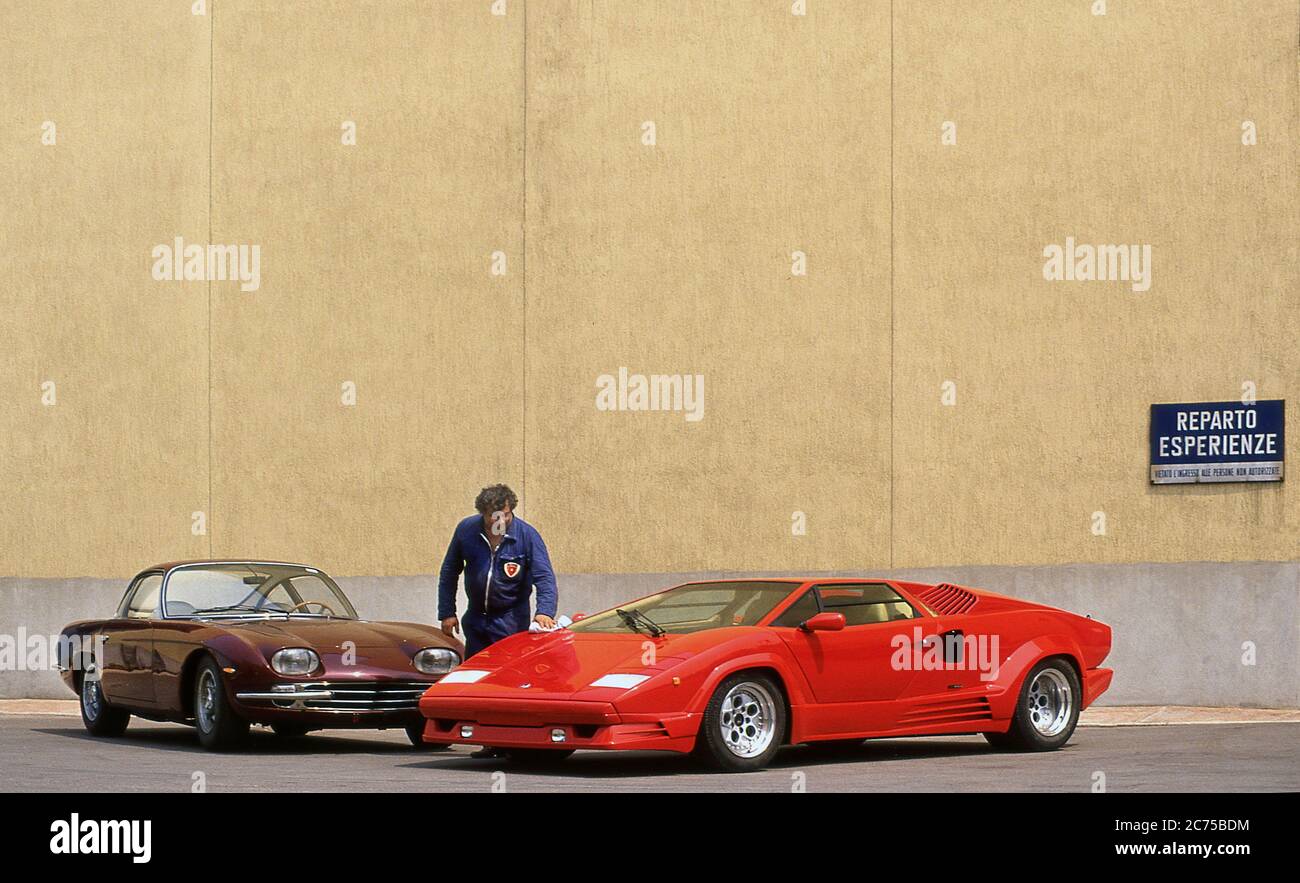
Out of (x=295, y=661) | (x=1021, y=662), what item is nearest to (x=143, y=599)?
(x=295, y=661)

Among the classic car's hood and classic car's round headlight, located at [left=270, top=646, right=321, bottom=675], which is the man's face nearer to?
the classic car's hood

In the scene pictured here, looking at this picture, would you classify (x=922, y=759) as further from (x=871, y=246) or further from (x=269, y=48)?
(x=269, y=48)

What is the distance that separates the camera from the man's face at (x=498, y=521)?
1247 cm

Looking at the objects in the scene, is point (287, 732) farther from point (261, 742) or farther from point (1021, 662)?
point (1021, 662)

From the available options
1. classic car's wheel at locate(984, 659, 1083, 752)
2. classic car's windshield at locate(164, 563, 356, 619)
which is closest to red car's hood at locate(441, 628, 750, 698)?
classic car's wheel at locate(984, 659, 1083, 752)

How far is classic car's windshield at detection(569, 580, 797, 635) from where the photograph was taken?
445 inches

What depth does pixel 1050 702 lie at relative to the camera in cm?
1244

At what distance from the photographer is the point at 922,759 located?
11.8 m

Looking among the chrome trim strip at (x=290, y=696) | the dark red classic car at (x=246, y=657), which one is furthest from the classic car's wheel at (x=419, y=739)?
the chrome trim strip at (x=290, y=696)

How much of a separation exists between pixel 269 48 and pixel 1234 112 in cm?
959

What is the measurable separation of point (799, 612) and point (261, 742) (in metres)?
4.31

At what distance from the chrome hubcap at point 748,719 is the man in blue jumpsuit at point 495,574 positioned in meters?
1.97
